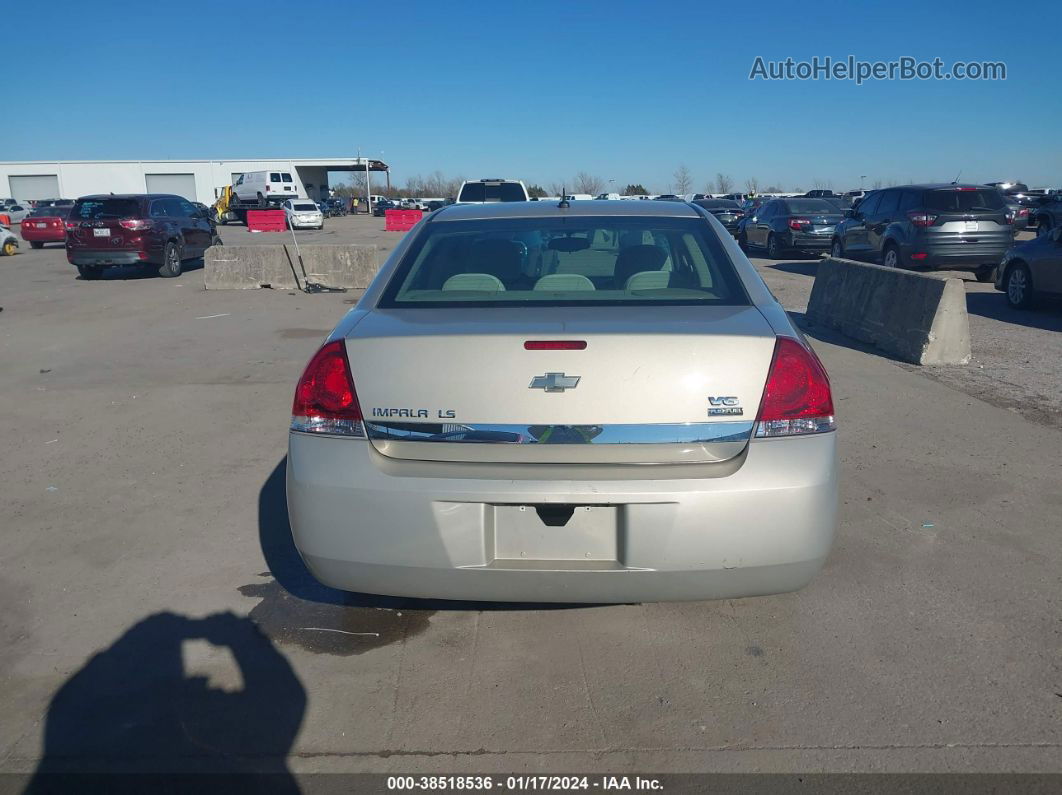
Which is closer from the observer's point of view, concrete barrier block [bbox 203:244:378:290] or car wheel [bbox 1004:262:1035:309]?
car wheel [bbox 1004:262:1035:309]

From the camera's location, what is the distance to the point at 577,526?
9.61 ft

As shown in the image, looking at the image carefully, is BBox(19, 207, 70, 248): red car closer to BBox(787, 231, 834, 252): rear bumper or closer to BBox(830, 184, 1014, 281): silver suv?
BBox(787, 231, 834, 252): rear bumper

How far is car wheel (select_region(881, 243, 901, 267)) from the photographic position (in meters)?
14.5

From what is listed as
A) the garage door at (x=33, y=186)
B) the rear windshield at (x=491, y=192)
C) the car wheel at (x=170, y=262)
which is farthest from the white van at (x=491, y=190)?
the garage door at (x=33, y=186)

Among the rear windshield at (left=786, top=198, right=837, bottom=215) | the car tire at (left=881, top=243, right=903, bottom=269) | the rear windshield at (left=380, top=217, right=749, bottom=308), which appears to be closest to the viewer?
the rear windshield at (left=380, top=217, right=749, bottom=308)

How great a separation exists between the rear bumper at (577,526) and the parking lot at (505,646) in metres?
0.45

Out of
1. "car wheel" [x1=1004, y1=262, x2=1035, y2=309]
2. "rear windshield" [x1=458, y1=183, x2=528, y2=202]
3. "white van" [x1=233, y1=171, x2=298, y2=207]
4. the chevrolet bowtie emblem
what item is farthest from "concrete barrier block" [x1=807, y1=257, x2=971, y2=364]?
"white van" [x1=233, y1=171, x2=298, y2=207]

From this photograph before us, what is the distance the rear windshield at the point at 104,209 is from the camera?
1742 centimetres

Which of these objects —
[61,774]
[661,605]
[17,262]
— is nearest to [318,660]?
[61,774]

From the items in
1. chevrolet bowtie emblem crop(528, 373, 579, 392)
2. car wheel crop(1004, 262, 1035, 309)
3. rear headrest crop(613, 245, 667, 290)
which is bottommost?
car wheel crop(1004, 262, 1035, 309)

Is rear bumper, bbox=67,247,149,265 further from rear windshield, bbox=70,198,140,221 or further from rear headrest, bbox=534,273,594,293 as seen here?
rear headrest, bbox=534,273,594,293

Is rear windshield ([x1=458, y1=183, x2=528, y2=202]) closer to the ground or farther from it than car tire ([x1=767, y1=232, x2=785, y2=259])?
farther from it

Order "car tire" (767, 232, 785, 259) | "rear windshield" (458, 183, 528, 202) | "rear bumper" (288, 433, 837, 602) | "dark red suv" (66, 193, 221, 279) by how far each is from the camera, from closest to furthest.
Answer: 1. "rear bumper" (288, 433, 837, 602)
2. "dark red suv" (66, 193, 221, 279)
3. "rear windshield" (458, 183, 528, 202)
4. "car tire" (767, 232, 785, 259)

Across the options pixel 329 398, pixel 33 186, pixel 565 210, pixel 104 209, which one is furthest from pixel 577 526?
pixel 33 186
